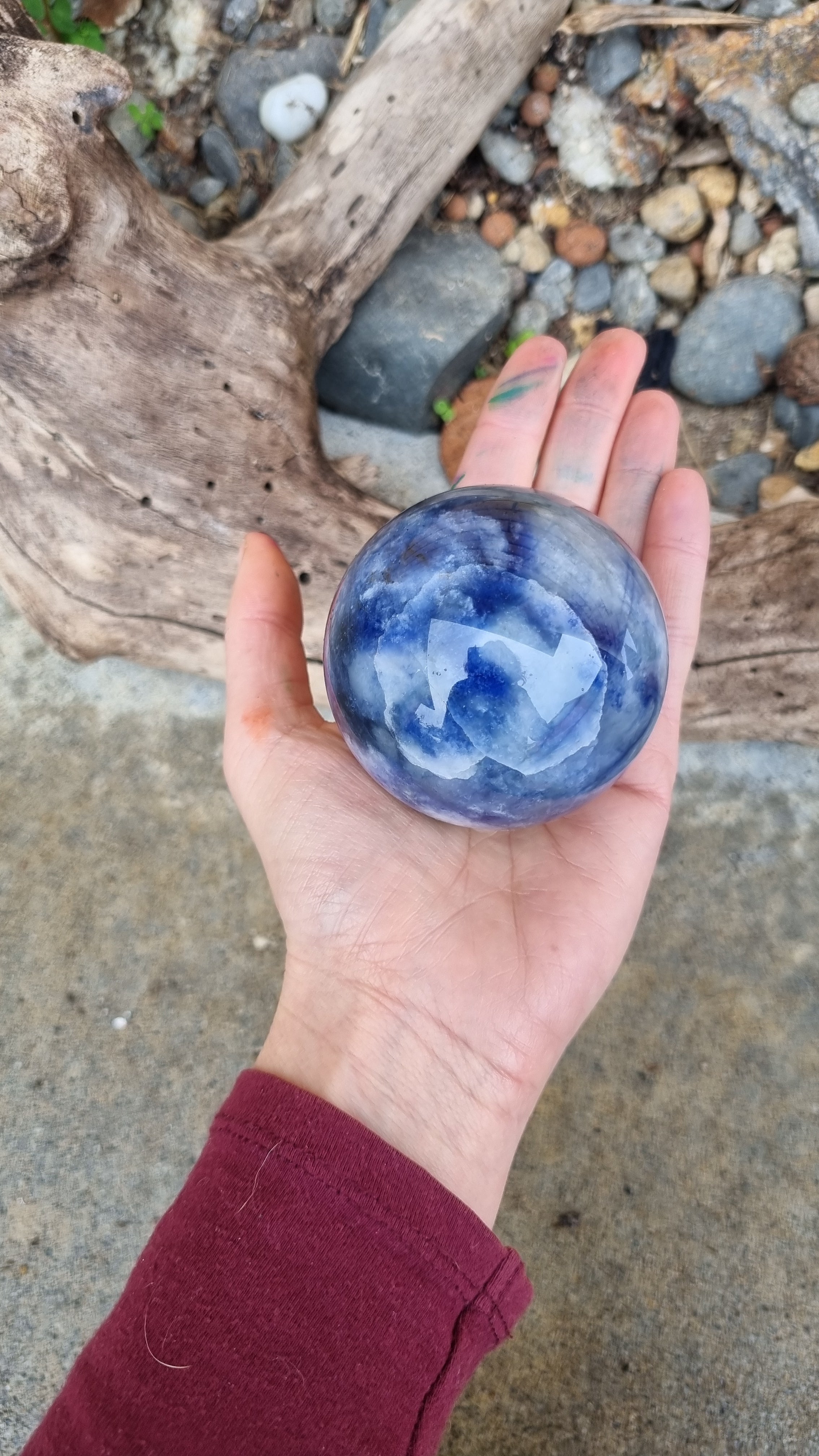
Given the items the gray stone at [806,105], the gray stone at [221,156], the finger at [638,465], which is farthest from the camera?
the gray stone at [221,156]

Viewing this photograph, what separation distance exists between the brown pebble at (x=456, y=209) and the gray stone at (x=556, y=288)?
0.96 feet

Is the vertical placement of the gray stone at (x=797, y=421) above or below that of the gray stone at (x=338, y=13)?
below

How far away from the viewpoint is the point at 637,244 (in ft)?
9.32

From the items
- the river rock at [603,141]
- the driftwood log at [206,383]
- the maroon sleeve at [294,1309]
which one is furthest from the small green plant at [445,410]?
the maroon sleeve at [294,1309]

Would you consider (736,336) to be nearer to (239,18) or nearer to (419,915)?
(239,18)

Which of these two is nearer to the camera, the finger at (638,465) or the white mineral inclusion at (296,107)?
the finger at (638,465)

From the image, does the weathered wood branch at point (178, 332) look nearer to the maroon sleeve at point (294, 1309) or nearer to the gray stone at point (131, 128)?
the gray stone at point (131, 128)

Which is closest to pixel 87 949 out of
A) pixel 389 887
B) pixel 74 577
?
pixel 74 577

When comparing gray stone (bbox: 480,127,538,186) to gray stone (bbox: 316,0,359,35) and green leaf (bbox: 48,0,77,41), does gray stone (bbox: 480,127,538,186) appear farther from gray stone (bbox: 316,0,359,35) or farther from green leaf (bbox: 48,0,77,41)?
green leaf (bbox: 48,0,77,41)

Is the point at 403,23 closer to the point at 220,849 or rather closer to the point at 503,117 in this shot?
the point at 503,117

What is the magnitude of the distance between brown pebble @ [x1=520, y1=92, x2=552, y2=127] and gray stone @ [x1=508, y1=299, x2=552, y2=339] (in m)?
0.49

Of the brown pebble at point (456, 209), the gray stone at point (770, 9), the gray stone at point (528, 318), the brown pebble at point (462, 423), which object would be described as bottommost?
the brown pebble at point (462, 423)

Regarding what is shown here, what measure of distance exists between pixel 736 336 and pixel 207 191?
162 centimetres

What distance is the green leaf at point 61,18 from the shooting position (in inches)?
110
